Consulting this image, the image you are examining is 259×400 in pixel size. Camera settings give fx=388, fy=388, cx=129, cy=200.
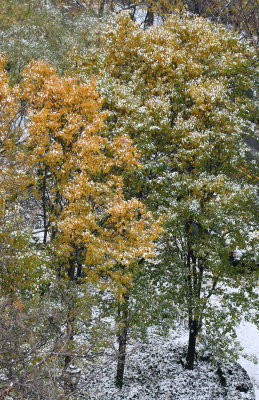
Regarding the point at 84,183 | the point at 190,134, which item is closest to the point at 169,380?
the point at 84,183

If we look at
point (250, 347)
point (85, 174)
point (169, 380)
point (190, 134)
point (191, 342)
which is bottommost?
point (169, 380)

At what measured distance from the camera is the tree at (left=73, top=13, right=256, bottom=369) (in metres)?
14.6

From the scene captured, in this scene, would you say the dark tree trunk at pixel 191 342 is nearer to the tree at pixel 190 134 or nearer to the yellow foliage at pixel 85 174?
the tree at pixel 190 134

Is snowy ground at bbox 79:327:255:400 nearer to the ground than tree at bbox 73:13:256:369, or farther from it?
nearer to the ground

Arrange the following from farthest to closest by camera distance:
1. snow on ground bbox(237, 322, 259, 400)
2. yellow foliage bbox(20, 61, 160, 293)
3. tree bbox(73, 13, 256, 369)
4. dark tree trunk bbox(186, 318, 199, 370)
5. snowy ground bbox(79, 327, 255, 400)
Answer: snow on ground bbox(237, 322, 259, 400)
dark tree trunk bbox(186, 318, 199, 370)
snowy ground bbox(79, 327, 255, 400)
tree bbox(73, 13, 256, 369)
yellow foliage bbox(20, 61, 160, 293)

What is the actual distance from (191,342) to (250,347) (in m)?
4.14

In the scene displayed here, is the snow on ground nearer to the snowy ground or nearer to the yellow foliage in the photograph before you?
the snowy ground

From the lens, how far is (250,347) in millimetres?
20188

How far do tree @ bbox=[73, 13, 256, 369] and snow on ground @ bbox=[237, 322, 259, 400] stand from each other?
323 centimetres

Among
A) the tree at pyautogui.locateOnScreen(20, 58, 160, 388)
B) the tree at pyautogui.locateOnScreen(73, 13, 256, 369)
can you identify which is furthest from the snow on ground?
the tree at pyautogui.locateOnScreen(20, 58, 160, 388)

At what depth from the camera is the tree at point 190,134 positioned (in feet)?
48.0

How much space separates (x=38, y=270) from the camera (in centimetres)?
1186

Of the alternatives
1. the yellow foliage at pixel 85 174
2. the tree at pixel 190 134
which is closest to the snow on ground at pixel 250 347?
the tree at pixel 190 134

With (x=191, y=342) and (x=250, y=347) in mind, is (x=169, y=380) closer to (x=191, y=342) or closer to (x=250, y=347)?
(x=191, y=342)
